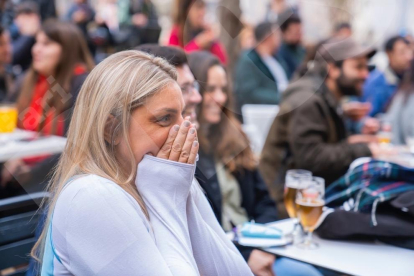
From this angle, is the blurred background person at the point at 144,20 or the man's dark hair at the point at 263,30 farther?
the blurred background person at the point at 144,20

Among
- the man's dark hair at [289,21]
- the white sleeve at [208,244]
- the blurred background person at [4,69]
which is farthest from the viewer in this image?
the man's dark hair at [289,21]

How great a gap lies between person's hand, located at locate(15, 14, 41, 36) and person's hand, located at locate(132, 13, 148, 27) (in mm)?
1453

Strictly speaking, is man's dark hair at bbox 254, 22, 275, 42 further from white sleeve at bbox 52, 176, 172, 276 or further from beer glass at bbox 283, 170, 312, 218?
white sleeve at bbox 52, 176, 172, 276

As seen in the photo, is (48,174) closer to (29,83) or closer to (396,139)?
(29,83)

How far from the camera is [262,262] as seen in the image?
1520 mm

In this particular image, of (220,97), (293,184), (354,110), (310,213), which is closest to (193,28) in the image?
(354,110)

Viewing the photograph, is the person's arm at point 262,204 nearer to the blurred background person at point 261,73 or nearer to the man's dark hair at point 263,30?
the blurred background person at point 261,73

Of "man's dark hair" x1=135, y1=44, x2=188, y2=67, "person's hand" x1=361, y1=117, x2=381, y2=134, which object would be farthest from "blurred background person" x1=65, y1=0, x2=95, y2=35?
"man's dark hair" x1=135, y1=44, x2=188, y2=67

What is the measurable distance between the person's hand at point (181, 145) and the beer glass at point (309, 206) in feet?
1.80

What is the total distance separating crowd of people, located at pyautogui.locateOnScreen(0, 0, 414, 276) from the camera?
0.99 metres

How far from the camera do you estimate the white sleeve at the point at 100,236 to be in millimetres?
951

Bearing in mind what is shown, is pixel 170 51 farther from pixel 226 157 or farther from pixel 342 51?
pixel 342 51

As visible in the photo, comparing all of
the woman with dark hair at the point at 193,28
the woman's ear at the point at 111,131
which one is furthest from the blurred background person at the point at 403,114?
the woman's ear at the point at 111,131

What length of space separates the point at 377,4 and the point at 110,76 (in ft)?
14.9
